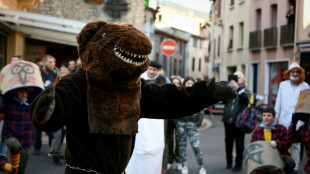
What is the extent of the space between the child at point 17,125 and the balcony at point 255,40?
71.1ft

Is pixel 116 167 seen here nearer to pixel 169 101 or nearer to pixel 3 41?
pixel 169 101

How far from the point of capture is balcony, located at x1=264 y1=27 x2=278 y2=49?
24967mm

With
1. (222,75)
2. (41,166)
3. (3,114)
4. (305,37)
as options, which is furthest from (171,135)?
(222,75)

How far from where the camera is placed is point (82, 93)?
127 inches

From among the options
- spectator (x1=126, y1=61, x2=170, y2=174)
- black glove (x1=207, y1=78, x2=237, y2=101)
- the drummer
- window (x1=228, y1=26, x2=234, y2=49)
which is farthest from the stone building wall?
black glove (x1=207, y1=78, x2=237, y2=101)

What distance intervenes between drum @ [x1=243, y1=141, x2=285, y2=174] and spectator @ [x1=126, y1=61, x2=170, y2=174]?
1.40 m

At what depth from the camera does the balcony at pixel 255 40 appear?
27.3 metres

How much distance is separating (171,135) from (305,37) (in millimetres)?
13105

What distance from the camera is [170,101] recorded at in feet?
11.9

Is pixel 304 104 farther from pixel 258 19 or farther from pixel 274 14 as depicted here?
pixel 258 19

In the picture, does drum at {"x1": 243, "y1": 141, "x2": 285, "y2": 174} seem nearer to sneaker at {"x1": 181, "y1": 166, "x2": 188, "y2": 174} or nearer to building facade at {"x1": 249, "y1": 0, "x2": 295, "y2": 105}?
sneaker at {"x1": 181, "y1": 166, "x2": 188, "y2": 174}

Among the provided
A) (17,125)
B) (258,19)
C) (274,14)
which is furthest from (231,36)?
(17,125)

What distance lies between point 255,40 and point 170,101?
81.9 ft

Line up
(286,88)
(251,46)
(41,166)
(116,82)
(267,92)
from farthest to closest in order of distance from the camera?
(251,46)
(267,92)
(286,88)
(41,166)
(116,82)
